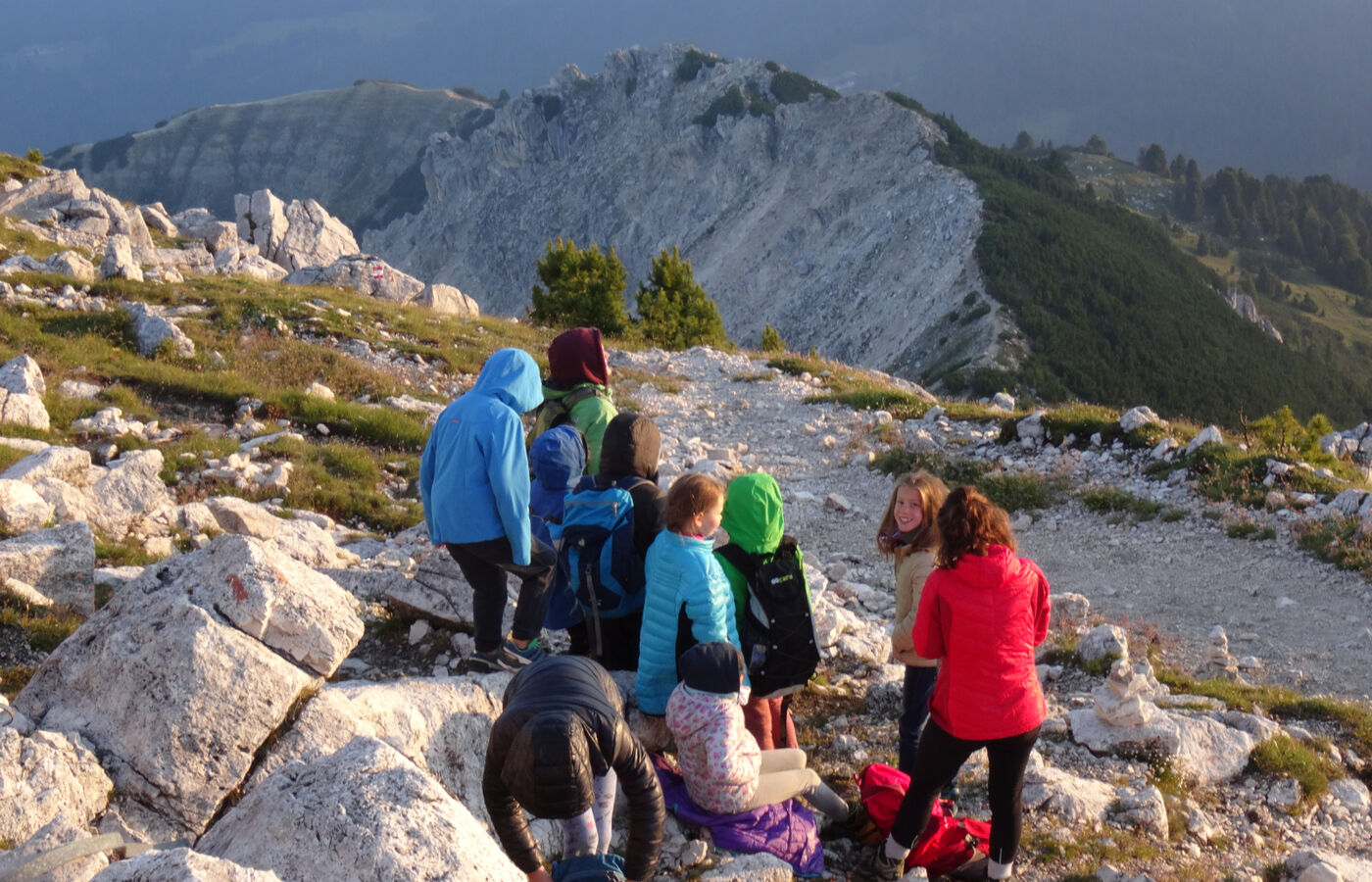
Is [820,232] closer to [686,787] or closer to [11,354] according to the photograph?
[11,354]

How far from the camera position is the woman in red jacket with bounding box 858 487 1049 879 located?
14.0 feet

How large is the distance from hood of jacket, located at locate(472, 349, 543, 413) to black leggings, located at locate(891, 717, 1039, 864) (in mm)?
3061

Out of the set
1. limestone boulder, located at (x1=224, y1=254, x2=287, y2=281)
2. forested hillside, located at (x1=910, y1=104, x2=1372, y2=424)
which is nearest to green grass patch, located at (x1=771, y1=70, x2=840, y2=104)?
forested hillside, located at (x1=910, y1=104, x2=1372, y2=424)

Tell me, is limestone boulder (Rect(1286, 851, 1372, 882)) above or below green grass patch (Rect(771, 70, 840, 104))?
below

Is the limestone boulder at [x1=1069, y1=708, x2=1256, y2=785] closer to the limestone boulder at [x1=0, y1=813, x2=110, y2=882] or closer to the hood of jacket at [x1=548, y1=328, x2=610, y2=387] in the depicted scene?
the hood of jacket at [x1=548, y1=328, x2=610, y2=387]

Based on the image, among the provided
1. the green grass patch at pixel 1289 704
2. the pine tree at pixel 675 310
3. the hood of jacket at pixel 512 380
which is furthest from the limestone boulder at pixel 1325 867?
the pine tree at pixel 675 310

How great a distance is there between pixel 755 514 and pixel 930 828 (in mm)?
1945

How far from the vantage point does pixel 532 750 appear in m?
3.41

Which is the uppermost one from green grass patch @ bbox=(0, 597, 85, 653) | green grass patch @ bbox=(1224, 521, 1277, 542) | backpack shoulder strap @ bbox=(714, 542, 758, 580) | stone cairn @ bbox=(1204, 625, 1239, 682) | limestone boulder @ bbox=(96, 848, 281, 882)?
backpack shoulder strap @ bbox=(714, 542, 758, 580)

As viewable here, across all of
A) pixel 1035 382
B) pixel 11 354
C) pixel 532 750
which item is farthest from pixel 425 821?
pixel 1035 382

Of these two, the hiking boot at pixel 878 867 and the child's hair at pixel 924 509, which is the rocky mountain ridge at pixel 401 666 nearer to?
the hiking boot at pixel 878 867

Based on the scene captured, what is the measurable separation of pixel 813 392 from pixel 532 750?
51.6 feet

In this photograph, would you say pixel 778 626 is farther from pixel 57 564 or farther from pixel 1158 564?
pixel 1158 564

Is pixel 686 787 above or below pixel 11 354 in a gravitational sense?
above
